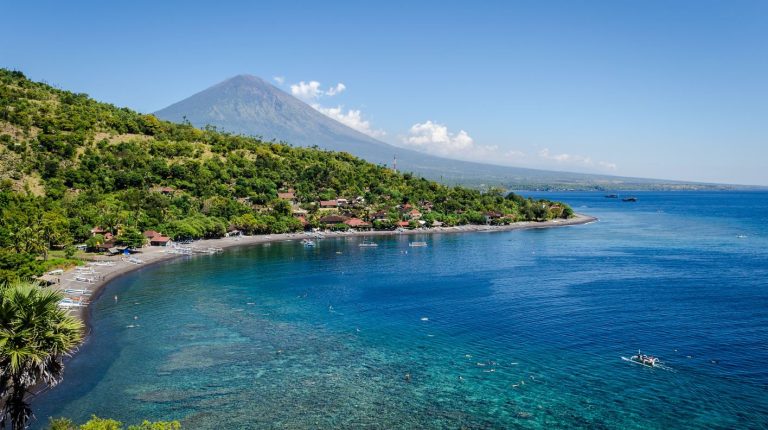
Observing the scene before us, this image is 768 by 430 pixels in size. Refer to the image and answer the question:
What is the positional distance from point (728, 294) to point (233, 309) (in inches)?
1787

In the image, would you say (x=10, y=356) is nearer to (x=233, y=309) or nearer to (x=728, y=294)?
(x=233, y=309)

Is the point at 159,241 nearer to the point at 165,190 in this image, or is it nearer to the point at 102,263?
the point at 102,263

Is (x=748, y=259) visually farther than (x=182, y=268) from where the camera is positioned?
Yes

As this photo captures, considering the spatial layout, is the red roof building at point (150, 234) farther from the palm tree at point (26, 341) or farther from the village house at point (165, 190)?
the palm tree at point (26, 341)

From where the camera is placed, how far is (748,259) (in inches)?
2640

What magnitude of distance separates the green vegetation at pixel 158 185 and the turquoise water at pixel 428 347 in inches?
677

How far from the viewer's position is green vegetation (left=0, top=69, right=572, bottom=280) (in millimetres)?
72000

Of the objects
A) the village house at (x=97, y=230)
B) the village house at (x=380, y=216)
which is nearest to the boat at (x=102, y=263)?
the village house at (x=97, y=230)

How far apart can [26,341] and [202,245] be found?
64518mm

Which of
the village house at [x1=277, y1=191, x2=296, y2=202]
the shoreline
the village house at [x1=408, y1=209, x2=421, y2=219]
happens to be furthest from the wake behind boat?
the village house at [x1=277, y1=191, x2=296, y2=202]

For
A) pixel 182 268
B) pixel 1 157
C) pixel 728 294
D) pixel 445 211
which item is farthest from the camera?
pixel 445 211

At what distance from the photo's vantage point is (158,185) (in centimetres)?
9756

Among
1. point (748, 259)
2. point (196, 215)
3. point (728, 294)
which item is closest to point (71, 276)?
Result: point (196, 215)

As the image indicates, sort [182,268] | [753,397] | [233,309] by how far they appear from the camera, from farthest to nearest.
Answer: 1. [182,268]
2. [233,309]
3. [753,397]
